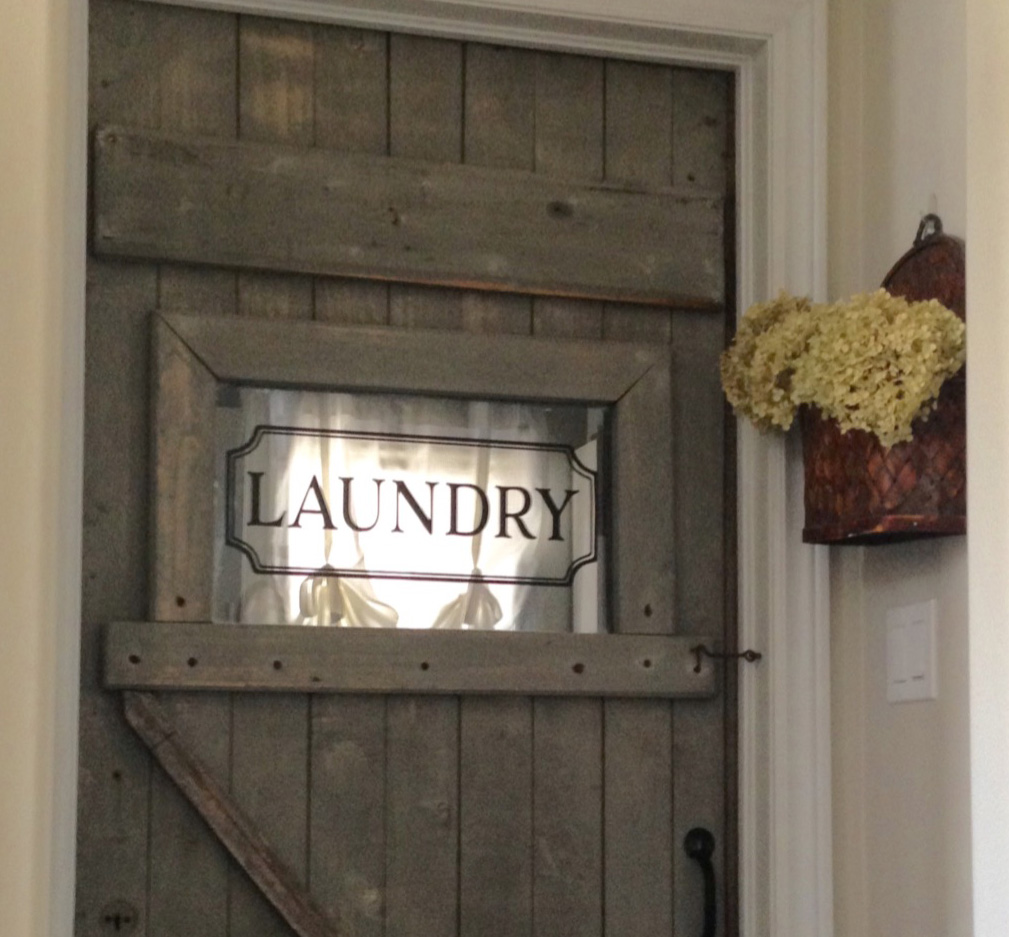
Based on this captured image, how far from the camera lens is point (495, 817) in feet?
7.13

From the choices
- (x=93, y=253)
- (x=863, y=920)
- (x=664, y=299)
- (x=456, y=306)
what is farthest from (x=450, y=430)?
(x=863, y=920)

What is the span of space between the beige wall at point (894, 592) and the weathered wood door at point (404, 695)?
15cm

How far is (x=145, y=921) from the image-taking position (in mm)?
2049

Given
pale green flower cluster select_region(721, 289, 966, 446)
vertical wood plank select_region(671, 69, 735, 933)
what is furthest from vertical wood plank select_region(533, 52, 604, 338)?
pale green flower cluster select_region(721, 289, 966, 446)

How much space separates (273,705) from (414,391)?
0.43 m

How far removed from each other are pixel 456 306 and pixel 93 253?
0.46m

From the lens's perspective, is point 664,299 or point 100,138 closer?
point 100,138

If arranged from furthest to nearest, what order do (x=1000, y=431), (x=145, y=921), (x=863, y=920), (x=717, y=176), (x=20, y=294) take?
(x=717, y=176), (x=863, y=920), (x=145, y=921), (x=1000, y=431), (x=20, y=294)

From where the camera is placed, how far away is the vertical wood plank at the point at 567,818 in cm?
218

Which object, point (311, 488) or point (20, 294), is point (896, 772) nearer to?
point (311, 488)

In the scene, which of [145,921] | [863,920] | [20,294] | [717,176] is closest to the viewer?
[20,294]

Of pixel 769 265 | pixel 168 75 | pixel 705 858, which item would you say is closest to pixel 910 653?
pixel 705 858

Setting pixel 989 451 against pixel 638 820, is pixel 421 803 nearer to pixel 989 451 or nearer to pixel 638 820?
pixel 638 820

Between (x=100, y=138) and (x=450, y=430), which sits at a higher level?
(x=100, y=138)
